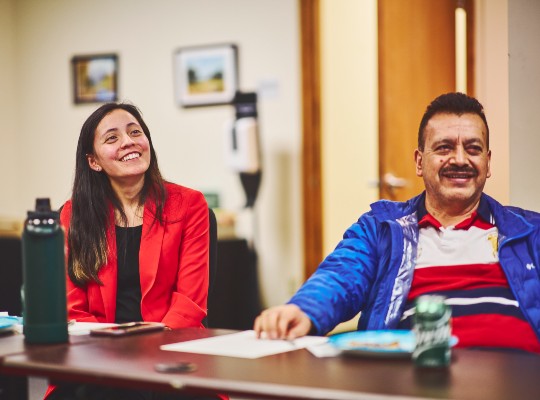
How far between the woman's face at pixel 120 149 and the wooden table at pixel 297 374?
3.12ft

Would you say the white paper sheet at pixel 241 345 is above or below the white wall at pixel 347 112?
below

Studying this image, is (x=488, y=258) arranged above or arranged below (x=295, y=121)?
below

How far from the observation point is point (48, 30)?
6117mm

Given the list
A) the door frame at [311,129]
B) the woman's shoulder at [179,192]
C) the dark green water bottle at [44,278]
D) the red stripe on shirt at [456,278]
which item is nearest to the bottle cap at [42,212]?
the dark green water bottle at [44,278]

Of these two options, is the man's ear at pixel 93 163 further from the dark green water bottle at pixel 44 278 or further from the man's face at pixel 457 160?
the man's face at pixel 457 160

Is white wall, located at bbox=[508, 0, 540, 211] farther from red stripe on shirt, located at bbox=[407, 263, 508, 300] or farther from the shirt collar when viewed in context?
red stripe on shirt, located at bbox=[407, 263, 508, 300]

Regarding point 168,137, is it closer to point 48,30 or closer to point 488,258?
point 48,30

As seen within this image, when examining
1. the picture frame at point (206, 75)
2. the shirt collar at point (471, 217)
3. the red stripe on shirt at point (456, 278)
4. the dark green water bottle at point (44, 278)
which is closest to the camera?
the dark green water bottle at point (44, 278)

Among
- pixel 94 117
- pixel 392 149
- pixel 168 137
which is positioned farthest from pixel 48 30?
pixel 94 117

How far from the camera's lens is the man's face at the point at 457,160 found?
6.56ft

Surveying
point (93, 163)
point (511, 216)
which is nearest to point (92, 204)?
point (93, 163)

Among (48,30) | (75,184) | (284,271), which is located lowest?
(284,271)

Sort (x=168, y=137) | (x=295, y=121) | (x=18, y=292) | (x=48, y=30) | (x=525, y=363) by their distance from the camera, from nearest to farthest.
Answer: (x=525, y=363) → (x=18, y=292) → (x=295, y=121) → (x=168, y=137) → (x=48, y=30)

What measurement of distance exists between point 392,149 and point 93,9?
3.14 meters
